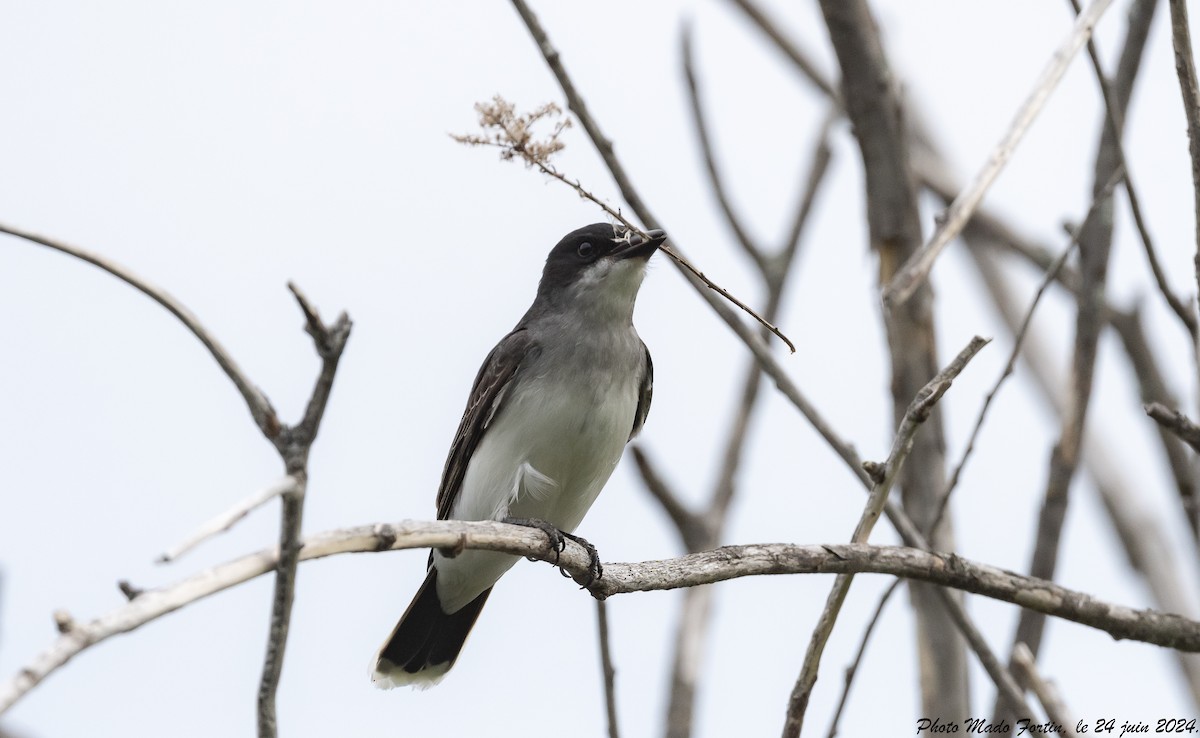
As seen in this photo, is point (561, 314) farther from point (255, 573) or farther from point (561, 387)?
point (255, 573)

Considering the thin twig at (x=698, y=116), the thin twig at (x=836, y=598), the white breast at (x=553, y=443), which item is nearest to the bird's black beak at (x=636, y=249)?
the white breast at (x=553, y=443)

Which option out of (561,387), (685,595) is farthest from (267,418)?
(685,595)

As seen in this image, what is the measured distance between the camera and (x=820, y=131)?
8.80 metres

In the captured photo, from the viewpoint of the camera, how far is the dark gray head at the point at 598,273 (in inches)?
251

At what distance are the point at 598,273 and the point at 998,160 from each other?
243 centimetres

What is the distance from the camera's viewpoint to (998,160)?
446 centimetres

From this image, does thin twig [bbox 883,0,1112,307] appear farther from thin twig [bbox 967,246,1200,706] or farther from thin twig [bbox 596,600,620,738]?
thin twig [bbox 967,246,1200,706]

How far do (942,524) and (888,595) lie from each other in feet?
4.90

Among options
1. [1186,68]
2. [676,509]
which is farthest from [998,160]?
[676,509]

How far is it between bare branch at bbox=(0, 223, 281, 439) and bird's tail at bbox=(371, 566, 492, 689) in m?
4.36

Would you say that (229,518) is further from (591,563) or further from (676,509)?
(676,509)

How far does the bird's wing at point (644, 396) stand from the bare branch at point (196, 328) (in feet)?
13.4

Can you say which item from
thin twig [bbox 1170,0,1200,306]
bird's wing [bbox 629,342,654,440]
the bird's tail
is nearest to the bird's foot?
bird's wing [bbox 629,342,654,440]

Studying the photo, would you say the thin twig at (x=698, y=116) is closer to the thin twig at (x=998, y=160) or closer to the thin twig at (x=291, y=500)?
the thin twig at (x=998, y=160)
